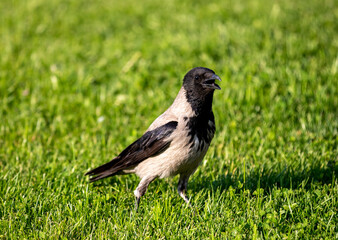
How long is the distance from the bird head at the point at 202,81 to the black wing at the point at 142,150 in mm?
392

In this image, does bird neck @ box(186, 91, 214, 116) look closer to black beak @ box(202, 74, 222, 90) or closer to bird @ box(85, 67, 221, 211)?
bird @ box(85, 67, 221, 211)

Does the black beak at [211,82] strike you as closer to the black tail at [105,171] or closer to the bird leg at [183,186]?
the bird leg at [183,186]

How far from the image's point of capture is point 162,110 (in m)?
6.75

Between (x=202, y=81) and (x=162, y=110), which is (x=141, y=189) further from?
(x=162, y=110)

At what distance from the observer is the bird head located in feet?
14.2

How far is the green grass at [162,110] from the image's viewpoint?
412 cm

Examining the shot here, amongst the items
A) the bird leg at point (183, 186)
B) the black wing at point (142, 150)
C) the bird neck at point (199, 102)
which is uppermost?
the bird neck at point (199, 102)

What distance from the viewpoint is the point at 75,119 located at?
6.64 metres

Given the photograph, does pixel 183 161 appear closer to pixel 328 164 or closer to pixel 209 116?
pixel 209 116

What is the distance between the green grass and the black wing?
249mm

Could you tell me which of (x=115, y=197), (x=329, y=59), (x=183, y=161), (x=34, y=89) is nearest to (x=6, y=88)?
(x=34, y=89)

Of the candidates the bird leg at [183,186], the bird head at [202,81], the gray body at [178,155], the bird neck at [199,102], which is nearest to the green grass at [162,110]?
the bird leg at [183,186]

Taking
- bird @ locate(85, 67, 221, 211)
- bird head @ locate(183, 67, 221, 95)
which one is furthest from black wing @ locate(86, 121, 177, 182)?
bird head @ locate(183, 67, 221, 95)

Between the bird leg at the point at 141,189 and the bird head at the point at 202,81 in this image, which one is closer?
the bird head at the point at 202,81
